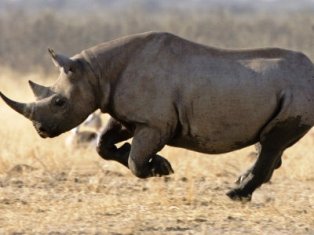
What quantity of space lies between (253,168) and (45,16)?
46.8 m

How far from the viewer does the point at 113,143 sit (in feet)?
38.0

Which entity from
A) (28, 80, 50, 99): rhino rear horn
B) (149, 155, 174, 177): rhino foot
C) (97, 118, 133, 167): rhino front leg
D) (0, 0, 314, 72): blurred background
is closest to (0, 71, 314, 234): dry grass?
(149, 155, 174, 177): rhino foot

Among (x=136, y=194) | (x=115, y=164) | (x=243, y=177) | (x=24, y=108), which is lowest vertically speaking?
(x=115, y=164)

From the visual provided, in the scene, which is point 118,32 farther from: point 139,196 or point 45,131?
point 45,131

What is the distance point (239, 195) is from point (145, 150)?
3.62 feet

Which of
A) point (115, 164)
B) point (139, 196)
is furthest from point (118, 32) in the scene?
point (139, 196)

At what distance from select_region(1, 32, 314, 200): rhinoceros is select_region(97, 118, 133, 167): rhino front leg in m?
0.29

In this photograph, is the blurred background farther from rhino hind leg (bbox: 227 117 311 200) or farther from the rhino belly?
the rhino belly

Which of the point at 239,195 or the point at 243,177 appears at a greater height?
the point at 243,177

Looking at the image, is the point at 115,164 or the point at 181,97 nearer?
the point at 181,97

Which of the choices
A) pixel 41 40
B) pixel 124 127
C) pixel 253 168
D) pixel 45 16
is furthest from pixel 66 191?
pixel 45 16

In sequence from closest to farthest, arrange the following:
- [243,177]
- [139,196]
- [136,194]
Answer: [243,177] < [139,196] < [136,194]

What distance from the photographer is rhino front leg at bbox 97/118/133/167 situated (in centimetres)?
1152

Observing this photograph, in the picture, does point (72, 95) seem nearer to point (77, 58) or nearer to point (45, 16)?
Answer: point (77, 58)
